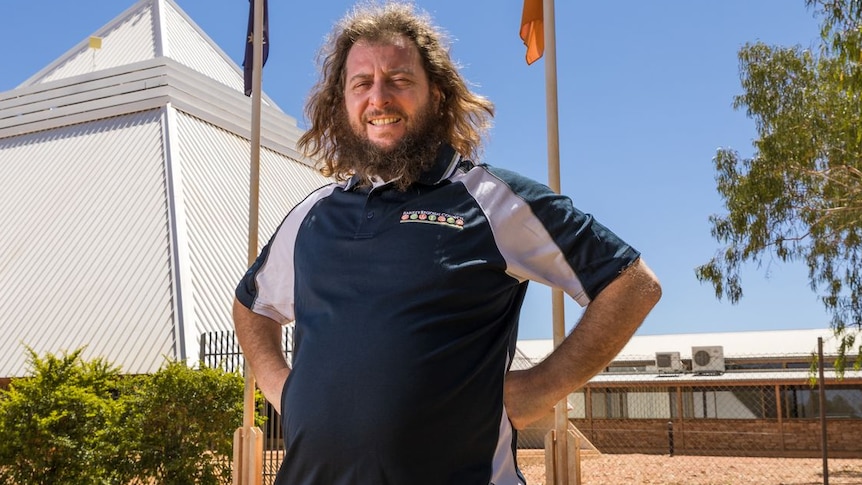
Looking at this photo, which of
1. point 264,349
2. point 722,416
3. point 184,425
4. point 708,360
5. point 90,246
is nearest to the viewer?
point 264,349

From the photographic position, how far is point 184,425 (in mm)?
10953

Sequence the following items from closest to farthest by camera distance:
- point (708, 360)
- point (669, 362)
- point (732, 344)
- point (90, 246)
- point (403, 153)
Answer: point (403, 153) < point (90, 246) < point (708, 360) < point (669, 362) < point (732, 344)

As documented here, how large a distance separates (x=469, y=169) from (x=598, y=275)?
16.1 inches

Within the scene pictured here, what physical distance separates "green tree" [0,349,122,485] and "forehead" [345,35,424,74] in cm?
940

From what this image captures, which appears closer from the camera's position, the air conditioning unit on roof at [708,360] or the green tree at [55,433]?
the green tree at [55,433]

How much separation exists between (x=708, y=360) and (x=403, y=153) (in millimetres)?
23484

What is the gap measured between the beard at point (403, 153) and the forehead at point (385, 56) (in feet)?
0.38

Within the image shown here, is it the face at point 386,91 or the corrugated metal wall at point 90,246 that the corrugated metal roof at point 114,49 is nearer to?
the corrugated metal wall at point 90,246

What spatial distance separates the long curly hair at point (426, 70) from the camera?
92.0 inches

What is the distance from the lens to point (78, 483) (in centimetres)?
1038

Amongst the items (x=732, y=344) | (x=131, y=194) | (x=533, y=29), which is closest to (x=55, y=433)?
(x=533, y=29)

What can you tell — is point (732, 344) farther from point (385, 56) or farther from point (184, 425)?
point (385, 56)

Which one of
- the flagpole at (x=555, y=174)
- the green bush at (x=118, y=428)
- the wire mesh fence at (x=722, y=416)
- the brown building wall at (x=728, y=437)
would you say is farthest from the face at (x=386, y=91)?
the brown building wall at (x=728, y=437)

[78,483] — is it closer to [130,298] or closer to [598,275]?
[130,298]
